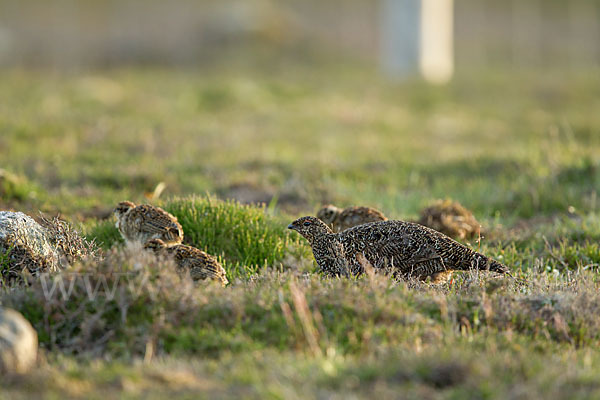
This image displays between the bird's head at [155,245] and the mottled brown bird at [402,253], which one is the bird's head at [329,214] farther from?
the bird's head at [155,245]

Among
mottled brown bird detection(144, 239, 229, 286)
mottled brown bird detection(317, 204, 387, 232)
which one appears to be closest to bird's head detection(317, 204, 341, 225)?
mottled brown bird detection(317, 204, 387, 232)

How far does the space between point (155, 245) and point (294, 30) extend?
95.0ft

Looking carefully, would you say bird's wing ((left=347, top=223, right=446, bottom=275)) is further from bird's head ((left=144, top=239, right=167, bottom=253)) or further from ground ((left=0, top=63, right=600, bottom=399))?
bird's head ((left=144, top=239, right=167, bottom=253))

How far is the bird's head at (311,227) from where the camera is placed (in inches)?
265

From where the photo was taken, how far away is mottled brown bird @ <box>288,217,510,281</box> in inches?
241

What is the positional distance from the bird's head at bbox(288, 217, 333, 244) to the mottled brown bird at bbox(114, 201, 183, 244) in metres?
1.13

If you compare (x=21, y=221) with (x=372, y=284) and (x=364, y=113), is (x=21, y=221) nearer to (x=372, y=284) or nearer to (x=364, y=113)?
(x=372, y=284)

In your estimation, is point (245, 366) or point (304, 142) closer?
point (245, 366)

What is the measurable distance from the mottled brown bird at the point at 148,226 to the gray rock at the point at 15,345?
265cm

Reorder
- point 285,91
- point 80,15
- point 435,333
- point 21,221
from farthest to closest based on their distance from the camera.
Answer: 1. point 80,15
2. point 285,91
3. point 21,221
4. point 435,333

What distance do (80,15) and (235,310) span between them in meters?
43.4

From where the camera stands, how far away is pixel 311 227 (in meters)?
6.75

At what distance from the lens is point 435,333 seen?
4.82 metres

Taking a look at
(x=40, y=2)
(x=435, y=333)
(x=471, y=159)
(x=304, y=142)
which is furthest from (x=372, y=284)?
(x=40, y=2)
